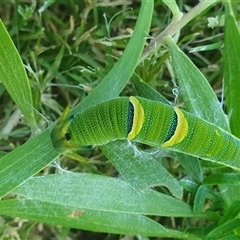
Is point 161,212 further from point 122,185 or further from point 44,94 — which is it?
point 44,94

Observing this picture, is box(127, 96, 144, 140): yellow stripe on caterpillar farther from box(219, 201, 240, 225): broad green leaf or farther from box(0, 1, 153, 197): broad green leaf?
box(219, 201, 240, 225): broad green leaf

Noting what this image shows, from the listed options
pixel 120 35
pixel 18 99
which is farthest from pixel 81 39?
pixel 18 99

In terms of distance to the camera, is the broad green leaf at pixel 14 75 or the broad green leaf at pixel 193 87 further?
the broad green leaf at pixel 193 87

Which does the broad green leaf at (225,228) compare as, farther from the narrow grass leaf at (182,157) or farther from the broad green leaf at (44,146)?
the broad green leaf at (44,146)

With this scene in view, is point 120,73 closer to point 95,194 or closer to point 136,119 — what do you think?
point 136,119

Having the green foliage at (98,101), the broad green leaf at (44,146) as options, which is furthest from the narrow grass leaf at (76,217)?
the broad green leaf at (44,146)

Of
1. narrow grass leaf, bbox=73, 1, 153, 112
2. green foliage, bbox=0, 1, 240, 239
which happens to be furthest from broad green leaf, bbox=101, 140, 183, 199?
narrow grass leaf, bbox=73, 1, 153, 112

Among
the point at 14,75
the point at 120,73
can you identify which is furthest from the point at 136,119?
the point at 14,75
